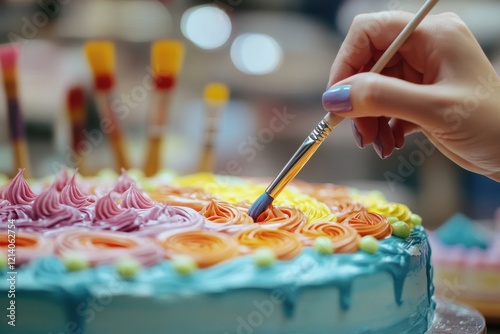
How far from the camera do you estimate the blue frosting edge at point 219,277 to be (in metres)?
1.37

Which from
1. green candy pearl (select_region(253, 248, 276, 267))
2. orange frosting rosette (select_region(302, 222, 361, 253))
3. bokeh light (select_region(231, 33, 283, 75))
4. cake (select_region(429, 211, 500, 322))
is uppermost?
green candy pearl (select_region(253, 248, 276, 267))

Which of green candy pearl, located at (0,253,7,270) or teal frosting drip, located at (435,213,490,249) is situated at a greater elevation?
green candy pearl, located at (0,253,7,270)

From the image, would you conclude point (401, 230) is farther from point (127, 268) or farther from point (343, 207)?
point (127, 268)

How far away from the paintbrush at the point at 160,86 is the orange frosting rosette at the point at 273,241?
3.70 ft

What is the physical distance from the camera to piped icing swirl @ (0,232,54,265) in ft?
4.71

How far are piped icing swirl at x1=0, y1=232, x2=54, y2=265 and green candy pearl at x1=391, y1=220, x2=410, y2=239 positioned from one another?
2.99 feet

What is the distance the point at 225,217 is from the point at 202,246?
26 cm

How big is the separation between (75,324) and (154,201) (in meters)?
0.56

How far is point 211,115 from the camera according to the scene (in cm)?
281

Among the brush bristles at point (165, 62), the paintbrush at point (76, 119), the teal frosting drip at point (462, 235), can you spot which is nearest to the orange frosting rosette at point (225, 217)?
the brush bristles at point (165, 62)

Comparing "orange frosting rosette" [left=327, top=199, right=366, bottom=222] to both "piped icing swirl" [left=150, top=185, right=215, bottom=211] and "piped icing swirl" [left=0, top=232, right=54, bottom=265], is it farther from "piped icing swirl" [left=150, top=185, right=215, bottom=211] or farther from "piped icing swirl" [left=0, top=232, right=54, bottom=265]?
"piped icing swirl" [left=0, top=232, right=54, bottom=265]

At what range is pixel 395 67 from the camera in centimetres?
209

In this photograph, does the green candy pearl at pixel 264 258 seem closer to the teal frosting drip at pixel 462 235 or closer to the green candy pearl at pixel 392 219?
the green candy pearl at pixel 392 219

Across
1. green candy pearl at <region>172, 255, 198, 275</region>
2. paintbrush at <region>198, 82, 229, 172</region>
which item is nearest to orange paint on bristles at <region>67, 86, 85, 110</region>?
paintbrush at <region>198, 82, 229, 172</region>
